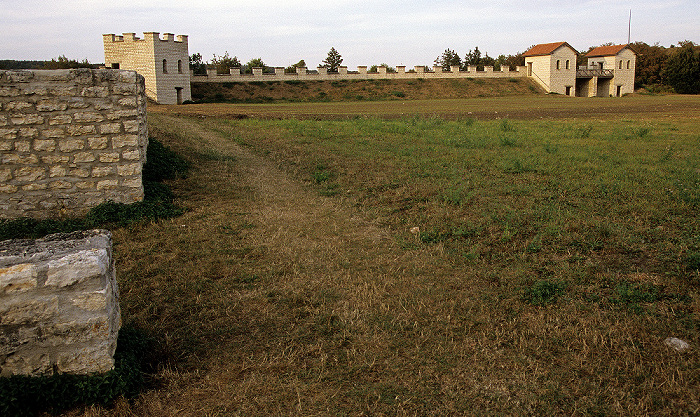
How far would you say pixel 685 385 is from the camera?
11.8 ft

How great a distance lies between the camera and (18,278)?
333 cm

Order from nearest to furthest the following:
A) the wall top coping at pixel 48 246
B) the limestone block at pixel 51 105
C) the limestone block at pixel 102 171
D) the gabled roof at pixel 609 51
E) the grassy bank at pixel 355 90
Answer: the wall top coping at pixel 48 246, the limestone block at pixel 51 105, the limestone block at pixel 102 171, the grassy bank at pixel 355 90, the gabled roof at pixel 609 51

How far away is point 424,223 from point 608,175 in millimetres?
4678

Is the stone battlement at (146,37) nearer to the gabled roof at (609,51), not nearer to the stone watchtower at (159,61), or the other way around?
the stone watchtower at (159,61)

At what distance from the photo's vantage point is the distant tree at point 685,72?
225 ft

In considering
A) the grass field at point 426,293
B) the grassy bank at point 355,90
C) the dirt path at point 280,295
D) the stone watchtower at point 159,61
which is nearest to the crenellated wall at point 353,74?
the grassy bank at point 355,90

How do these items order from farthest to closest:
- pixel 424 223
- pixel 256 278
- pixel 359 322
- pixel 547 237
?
pixel 424 223 → pixel 547 237 → pixel 256 278 → pixel 359 322

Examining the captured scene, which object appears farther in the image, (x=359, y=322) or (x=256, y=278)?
(x=256, y=278)

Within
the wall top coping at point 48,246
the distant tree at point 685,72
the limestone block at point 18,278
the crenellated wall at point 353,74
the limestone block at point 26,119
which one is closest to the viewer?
the limestone block at point 18,278

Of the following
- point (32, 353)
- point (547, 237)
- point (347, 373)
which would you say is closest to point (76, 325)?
point (32, 353)

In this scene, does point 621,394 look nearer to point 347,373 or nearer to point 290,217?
point 347,373

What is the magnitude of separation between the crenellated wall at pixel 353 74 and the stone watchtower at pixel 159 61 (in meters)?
8.51

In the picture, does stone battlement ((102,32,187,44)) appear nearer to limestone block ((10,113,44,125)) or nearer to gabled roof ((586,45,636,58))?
limestone block ((10,113,44,125))

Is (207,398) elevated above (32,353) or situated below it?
below
